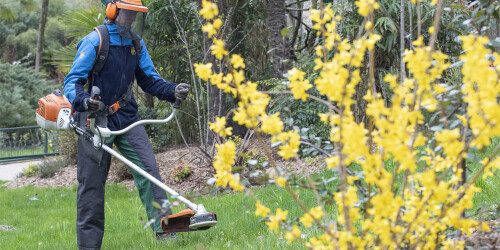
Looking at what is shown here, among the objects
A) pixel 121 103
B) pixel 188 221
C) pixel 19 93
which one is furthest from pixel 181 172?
pixel 19 93

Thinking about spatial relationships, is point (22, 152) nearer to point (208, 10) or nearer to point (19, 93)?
point (19, 93)

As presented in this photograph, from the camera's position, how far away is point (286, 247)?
3.52 meters

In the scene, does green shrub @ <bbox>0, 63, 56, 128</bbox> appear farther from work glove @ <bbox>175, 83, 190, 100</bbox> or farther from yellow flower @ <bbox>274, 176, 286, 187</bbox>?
yellow flower @ <bbox>274, 176, 286, 187</bbox>

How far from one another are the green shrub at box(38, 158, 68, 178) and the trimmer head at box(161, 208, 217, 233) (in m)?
6.54

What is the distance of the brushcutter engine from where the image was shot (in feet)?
14.2

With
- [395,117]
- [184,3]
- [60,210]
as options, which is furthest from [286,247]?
[184,3]

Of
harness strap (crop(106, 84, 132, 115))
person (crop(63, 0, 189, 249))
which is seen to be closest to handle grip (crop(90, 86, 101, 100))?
person (crop(63, 0, 189, 249))

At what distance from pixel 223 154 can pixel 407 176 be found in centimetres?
72

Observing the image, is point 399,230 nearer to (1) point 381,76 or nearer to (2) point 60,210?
(2) point 60,210

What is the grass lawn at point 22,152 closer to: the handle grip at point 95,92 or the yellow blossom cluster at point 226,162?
the handle grip at point 95,92

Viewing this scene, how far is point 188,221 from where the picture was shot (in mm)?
4117

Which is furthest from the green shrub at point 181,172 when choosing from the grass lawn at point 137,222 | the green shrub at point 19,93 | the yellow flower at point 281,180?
the green shrub at point 19,93

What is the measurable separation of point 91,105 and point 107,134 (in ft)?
1.07

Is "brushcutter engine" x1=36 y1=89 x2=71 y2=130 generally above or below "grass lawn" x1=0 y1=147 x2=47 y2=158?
above
